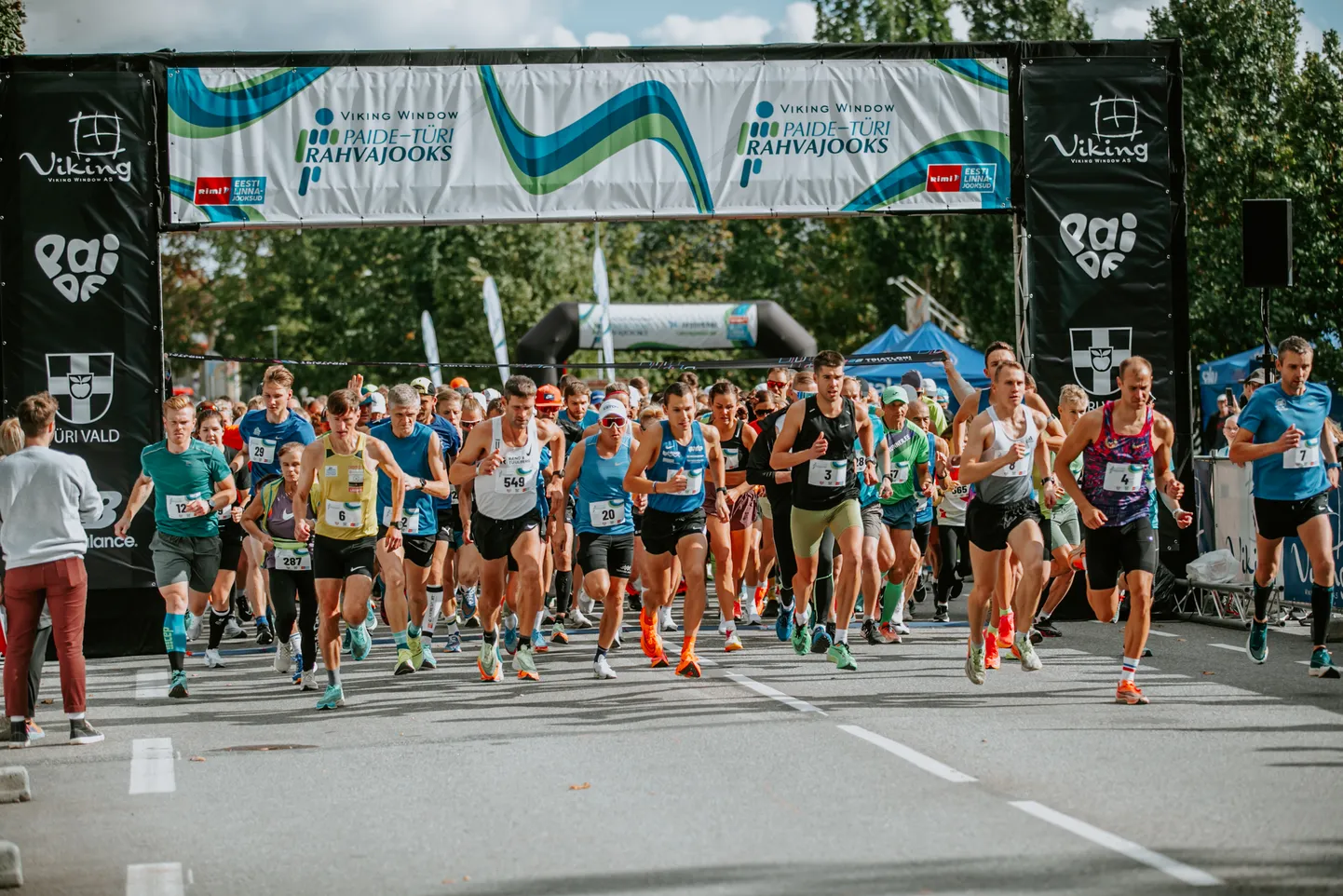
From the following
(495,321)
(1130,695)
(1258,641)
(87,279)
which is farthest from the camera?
(495,321)

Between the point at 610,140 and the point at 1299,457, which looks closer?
the point at 1299,457

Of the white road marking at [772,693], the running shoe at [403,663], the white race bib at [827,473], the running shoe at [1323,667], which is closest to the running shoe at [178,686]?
the running shoe at [403,663]

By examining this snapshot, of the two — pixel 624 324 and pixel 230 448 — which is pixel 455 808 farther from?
pixel 624 324

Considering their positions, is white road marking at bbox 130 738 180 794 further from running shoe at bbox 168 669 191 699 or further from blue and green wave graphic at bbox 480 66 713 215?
blue and green wave graphic at bbox 480 66 713 215

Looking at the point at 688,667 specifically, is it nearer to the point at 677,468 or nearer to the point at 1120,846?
the point at 677,468

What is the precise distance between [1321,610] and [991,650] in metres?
2.19

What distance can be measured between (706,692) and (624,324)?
23.9 m

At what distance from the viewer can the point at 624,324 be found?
34.9 m

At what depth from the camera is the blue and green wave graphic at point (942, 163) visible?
53.0 ft

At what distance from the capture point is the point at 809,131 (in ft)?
52.9

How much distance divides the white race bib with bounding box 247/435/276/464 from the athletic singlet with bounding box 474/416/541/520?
7.02ft

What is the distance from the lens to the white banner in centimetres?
3312

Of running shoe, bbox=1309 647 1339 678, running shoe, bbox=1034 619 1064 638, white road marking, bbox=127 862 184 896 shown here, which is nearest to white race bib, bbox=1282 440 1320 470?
running shoe, bbox=1309 647 1339 678

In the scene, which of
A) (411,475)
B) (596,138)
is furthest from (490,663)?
(596,138)
